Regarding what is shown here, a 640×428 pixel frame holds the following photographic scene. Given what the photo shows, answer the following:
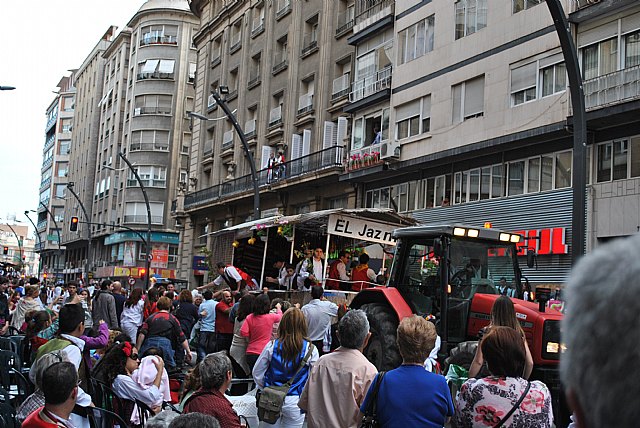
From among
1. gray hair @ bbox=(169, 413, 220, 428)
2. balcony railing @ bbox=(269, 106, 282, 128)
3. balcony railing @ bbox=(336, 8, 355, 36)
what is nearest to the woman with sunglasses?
gray hair @ bbox=(169, 413, 220, 428)

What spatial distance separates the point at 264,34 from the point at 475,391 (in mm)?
38703

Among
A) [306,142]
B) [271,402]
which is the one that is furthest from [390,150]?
[271,402]

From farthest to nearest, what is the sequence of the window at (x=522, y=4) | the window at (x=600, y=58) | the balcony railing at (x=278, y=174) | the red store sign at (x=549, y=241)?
the balcony railing at (x=278, y=174)
the window at (x=522, y=4)
the red store sign at (x=549, y=241)
the window at (x=600, y=58)

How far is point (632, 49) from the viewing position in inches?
765

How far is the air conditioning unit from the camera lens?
2756 cm

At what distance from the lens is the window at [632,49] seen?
63.2 feet

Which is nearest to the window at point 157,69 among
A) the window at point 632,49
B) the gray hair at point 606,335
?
the window at point 632,49

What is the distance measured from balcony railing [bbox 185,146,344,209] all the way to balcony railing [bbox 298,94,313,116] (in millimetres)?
2714

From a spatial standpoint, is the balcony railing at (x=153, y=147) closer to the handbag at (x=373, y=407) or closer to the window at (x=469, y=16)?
the window at (x=469, y=16)

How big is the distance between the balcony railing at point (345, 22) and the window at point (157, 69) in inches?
1386

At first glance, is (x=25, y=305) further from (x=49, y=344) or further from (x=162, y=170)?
(x=162, y=170)

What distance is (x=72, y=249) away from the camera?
87.2m

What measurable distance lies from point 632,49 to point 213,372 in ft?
56.6

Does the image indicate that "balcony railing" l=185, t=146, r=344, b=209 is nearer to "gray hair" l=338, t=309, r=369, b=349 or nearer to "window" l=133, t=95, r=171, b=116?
"window" l=133, t=95, r=171, b=116
